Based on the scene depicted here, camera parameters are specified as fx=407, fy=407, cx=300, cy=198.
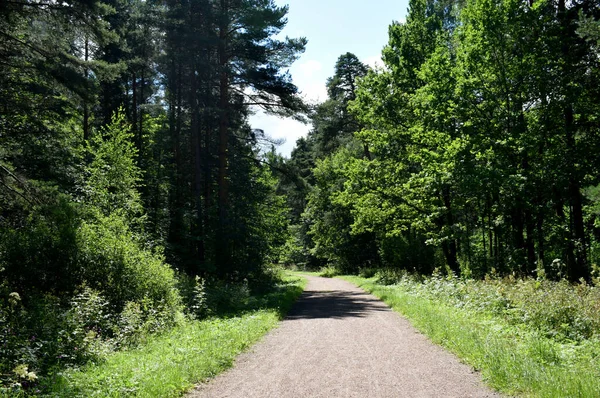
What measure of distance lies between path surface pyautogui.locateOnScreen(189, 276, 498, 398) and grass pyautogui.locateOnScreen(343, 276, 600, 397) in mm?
295

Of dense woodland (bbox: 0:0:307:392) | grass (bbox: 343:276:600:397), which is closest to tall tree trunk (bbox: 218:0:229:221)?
dense woodland (bbox: 0:0:307:392)

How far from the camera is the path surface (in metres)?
6.06

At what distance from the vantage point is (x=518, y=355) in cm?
663

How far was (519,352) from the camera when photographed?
681cm

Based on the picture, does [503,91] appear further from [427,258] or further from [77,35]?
[77,35]

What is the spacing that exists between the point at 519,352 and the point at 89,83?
1210 centimetres

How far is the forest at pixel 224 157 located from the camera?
10484 millimetres

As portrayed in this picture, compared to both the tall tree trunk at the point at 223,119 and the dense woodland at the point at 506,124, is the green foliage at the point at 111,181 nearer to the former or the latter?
the tall tree trunk at the point at 223,119

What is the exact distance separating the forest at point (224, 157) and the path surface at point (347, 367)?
2.78m

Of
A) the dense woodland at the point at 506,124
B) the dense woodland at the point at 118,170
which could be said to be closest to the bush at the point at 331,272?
the dense woodland at the point at 118,170

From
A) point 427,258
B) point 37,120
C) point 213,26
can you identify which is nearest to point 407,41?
point 213,26

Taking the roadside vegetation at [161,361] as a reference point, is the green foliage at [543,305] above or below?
above

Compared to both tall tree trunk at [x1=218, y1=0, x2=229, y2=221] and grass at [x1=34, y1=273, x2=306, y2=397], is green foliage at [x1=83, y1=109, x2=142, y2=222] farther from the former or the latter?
grass at [x1=34, y1=273, x2=306, y2=397]

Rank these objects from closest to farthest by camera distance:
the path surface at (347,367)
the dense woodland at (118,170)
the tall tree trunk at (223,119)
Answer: the path surface at (347,367) < the dense woodland at (118,170) < the tall tree trunk at (223,119)
